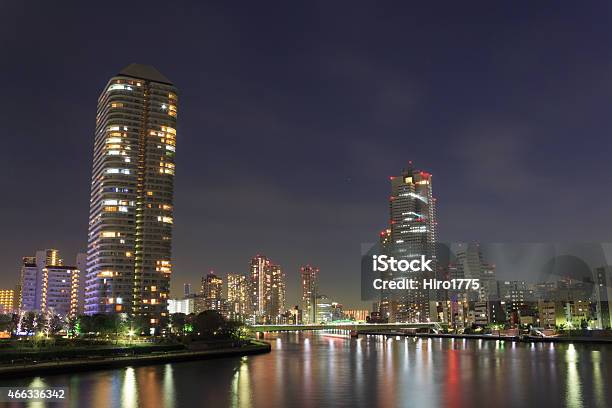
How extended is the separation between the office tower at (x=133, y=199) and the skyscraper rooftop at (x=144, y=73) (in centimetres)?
26

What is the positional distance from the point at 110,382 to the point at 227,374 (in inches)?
528

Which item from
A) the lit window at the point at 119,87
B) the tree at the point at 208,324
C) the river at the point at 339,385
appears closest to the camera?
the river at the point at 339,385

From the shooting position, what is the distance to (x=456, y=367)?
228ft

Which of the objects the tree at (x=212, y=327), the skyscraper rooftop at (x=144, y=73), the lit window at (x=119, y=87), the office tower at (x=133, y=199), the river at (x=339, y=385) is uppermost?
the skyscraper rooftop at (x=144, y=73)

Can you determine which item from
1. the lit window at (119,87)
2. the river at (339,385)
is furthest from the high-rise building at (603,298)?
the lit window at (119,87)

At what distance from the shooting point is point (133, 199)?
14062 centimetres

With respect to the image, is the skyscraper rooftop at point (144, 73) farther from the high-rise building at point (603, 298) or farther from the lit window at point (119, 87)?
the high-rise building at point (603, 298)

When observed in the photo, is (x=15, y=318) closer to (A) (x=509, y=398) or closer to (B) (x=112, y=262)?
(B) (x=112, y=262)

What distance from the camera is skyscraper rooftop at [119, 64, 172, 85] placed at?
14900cm

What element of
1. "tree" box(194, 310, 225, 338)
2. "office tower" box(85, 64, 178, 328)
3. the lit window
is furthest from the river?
the lit window

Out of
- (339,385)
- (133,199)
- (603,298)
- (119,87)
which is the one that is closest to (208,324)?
(133,199)

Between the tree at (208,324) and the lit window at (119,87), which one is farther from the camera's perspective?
the lit window at (119,87)

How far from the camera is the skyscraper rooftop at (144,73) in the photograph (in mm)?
149000

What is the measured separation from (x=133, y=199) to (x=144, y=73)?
34.5 metres
